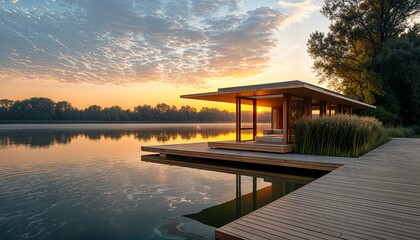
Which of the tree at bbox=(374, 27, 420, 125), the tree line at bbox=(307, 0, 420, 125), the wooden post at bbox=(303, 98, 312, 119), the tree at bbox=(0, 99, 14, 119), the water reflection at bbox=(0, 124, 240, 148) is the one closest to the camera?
the wooden post at bbox=(303, 98, 312, 119)

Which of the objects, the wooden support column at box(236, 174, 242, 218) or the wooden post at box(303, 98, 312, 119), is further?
the wooden post at box(303, 98, 312, 119)

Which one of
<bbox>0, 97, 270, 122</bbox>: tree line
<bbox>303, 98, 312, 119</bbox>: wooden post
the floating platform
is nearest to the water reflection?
the floating platform

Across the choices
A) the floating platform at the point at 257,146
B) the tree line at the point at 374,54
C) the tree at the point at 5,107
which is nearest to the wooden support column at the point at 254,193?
the floating platform at the point at 257,146

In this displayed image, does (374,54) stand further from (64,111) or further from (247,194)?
(64,111)

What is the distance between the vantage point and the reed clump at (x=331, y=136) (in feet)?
25.6

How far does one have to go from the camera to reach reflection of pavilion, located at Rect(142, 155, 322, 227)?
405 cm

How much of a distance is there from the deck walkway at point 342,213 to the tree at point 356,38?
Result: 17116mm

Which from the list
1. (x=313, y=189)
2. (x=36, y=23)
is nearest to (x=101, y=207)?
(x=313, y=189)

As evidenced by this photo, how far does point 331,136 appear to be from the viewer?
793 centimetres

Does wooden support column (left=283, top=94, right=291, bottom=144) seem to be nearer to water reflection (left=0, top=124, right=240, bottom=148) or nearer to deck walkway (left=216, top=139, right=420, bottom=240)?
deck walkway (left=216, top=139, right=420, bottom=240)

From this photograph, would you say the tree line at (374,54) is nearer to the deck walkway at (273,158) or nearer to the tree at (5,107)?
the deck walkway at (273,158)

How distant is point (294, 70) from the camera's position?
18.4 m

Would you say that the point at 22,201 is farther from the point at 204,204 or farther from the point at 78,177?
the point at 204,204

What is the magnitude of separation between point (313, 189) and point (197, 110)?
7070cm
